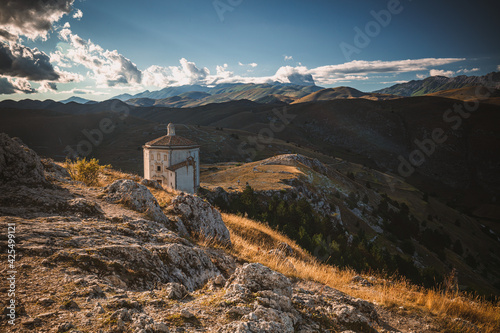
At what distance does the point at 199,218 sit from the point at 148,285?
223 inches

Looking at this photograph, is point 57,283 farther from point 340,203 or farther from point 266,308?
point 340,203

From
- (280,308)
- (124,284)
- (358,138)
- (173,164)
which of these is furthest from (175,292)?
(358,138)

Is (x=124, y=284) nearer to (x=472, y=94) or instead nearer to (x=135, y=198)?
(x=135, y=198)

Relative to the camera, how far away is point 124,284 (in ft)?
15.4

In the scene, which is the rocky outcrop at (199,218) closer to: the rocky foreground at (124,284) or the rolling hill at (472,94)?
the rocky foreground at (124,284)

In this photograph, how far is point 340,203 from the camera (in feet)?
137

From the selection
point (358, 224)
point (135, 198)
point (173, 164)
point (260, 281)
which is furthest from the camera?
point (358, 224)

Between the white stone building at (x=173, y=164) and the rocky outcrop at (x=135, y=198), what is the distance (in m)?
23.5

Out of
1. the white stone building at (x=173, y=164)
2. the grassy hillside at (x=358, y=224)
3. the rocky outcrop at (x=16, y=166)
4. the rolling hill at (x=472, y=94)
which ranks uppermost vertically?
the rolling hill at (x=472, y=94)

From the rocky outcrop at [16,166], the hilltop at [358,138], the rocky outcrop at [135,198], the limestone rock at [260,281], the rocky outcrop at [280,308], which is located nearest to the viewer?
the rocky outcrop at [280,308]

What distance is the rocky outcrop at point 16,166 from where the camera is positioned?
25.7 ft

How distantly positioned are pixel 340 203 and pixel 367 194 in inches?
629

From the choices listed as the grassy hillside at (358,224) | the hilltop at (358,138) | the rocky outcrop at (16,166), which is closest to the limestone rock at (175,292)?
the rocky outcrop at (16,166)

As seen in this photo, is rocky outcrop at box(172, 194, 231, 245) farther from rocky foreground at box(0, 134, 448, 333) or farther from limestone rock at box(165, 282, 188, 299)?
limestone rock at box(165, 282, 188, 299)
